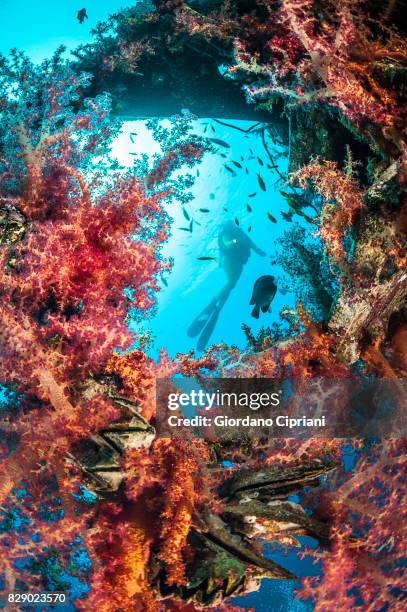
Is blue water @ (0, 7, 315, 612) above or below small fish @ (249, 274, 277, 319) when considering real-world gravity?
above

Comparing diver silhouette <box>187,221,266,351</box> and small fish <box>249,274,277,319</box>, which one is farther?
diver silhouette <box>187,221,266,351</box>

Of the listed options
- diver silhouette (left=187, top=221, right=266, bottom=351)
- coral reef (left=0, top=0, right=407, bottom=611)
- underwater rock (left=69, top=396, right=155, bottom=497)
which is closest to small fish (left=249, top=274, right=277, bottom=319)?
coral reef (left=0, top=0, right=407, bottom=611)

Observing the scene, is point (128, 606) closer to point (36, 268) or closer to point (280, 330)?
point (36, 268)

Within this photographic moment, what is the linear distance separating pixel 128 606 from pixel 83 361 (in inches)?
89.1

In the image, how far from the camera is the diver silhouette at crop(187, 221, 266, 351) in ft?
134

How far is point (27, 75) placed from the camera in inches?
207

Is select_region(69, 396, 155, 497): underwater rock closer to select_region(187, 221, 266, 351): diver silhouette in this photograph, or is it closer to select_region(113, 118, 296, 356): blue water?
select_region(113, 118, 296, 356): blue water

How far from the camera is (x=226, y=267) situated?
156 ft

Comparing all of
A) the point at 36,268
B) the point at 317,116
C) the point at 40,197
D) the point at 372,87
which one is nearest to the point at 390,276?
the point at 372,87

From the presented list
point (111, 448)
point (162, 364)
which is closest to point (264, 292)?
point (162, 364)

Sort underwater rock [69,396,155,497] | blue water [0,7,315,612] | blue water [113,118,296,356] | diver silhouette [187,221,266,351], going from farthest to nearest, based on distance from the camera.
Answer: diver silhouette [187,221,266,351]
blue water [113,118,296,356]
blue water [0,7,315,612]
underwater rock [69,396,155,497]

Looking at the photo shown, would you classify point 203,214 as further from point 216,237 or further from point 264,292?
point 264,292

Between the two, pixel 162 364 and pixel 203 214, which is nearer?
pixel 162 364

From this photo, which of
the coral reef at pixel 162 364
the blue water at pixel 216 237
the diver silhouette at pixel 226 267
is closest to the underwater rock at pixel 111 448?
the coral reef at pixel 162 364
